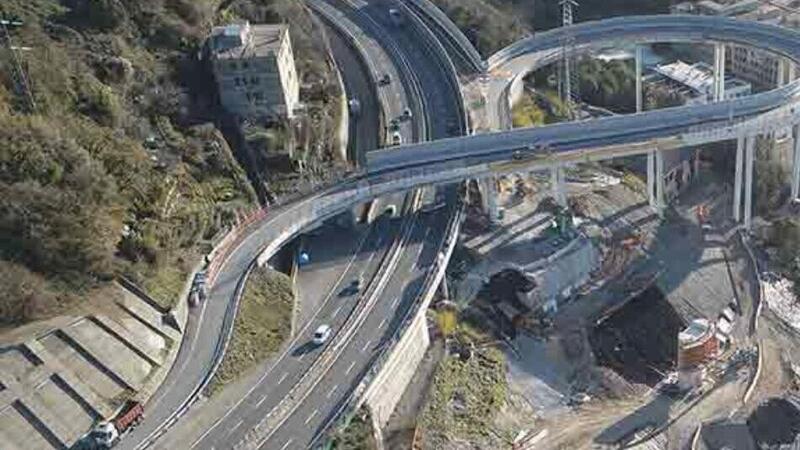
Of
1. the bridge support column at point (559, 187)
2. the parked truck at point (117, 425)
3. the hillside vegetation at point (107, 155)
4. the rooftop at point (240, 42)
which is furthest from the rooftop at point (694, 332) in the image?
the rooftop at point (240, 42)

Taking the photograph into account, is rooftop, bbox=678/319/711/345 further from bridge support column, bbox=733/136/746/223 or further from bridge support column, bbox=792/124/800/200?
bridge support column, bbox=792/124/800/200

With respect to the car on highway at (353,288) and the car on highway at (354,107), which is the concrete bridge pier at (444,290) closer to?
the car on highway at (353,288)

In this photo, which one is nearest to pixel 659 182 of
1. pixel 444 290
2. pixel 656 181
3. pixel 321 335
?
pixel 656 181

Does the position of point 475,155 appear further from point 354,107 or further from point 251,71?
point 251,71

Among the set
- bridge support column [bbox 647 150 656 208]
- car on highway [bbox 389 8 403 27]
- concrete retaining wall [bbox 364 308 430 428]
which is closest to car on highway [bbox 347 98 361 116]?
car on highway [bbox 389 8 403 27]

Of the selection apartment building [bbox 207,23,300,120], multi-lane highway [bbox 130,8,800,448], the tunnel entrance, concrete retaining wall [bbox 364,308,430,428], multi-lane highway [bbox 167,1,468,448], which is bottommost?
the tunnel entrance

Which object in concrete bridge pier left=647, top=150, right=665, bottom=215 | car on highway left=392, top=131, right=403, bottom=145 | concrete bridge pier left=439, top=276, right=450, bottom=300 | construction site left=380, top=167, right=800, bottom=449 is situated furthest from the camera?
concrete bridge pier left=647, top=150, right=665, bottom=215

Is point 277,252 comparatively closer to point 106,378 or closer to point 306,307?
point 306,307
